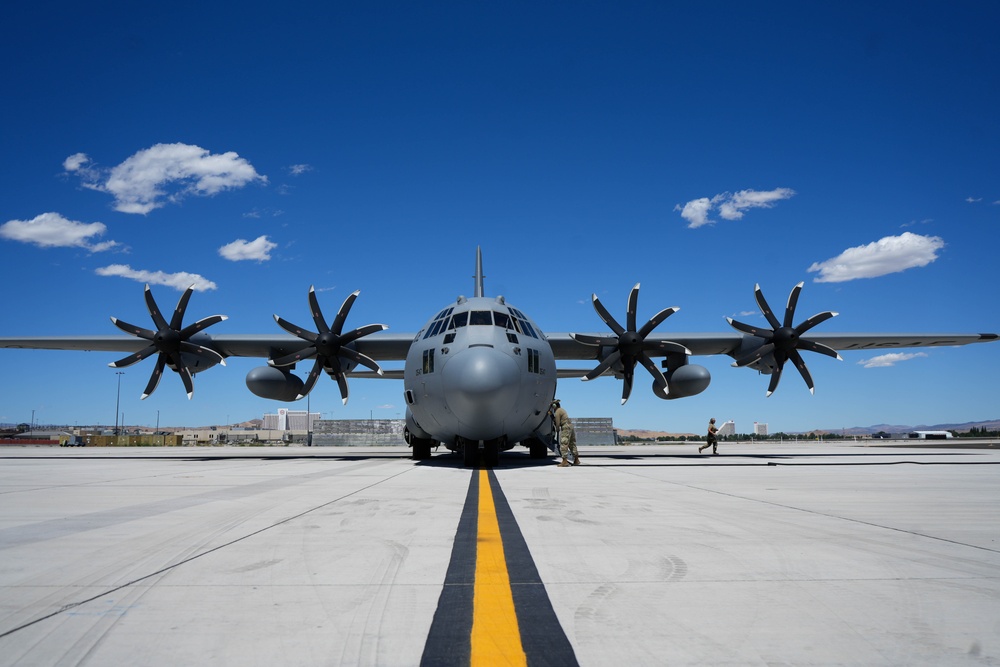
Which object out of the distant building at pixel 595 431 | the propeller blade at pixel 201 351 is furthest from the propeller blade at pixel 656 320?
the distant building at pixel 595 431

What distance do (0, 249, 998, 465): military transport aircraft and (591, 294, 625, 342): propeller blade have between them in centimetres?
4

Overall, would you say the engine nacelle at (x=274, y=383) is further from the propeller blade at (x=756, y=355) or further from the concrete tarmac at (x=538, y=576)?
the propeller blade at (x=756, y=355)

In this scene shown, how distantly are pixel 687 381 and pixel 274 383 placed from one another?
1501 centimetres

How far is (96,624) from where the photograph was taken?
2.96 meters

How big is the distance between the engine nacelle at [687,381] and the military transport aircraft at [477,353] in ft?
0.14

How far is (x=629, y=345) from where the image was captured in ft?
70.4

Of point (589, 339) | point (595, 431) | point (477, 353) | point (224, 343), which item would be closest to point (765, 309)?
point (589, 339)

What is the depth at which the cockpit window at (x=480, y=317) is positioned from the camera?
50.1ft

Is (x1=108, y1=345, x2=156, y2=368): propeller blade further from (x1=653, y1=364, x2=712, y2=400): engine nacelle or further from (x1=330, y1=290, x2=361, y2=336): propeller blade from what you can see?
(x1=653, y1=364, x2=712, y2=400): engine nacelle

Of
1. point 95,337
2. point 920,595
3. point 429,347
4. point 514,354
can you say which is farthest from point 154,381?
point 920,595

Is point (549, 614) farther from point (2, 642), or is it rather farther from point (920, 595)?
point (2, 642)

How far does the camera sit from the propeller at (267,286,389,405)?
2141 centimetres

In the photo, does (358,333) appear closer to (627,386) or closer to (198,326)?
(198,326)

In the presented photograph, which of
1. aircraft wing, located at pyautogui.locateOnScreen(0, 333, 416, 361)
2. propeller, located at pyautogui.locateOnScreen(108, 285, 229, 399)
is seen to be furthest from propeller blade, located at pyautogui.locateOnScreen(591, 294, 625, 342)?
propeller, located at pyautogui.locateOnScreen(108, 285, 229, 399)
